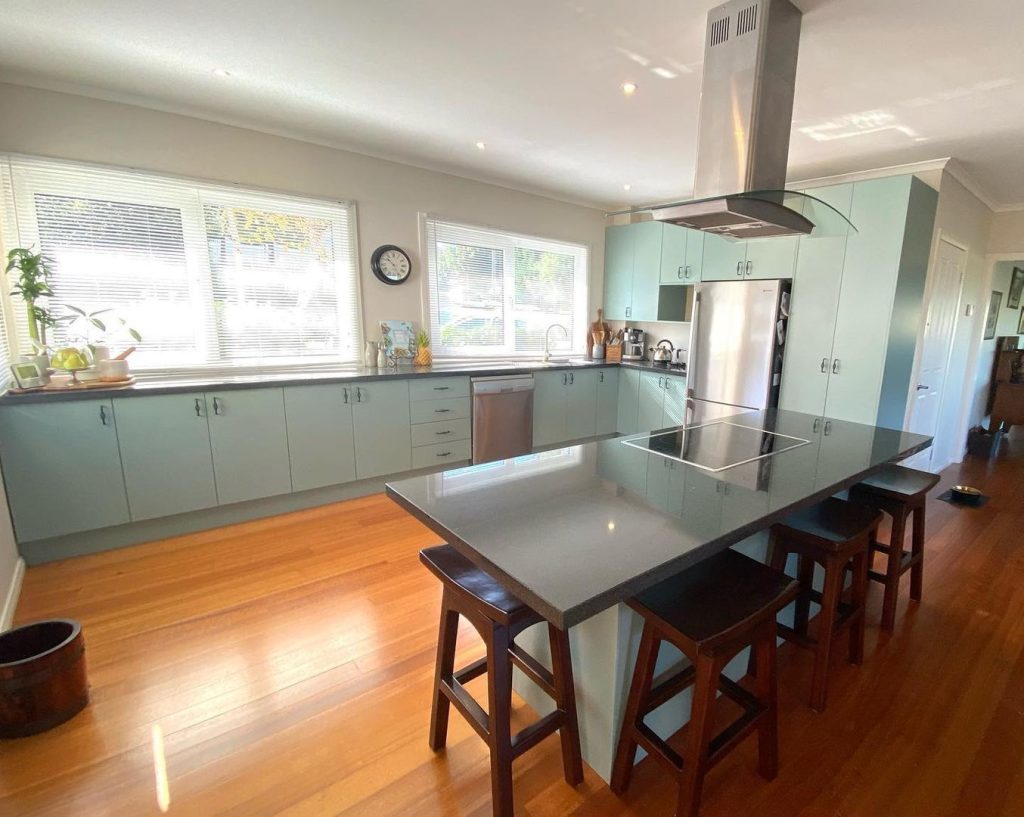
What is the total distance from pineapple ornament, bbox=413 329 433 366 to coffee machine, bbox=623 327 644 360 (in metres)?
2.25

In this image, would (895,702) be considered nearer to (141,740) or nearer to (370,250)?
(141,740)

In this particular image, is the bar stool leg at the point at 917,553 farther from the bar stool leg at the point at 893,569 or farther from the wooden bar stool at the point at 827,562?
the wooden bar stool at the point at 827,562

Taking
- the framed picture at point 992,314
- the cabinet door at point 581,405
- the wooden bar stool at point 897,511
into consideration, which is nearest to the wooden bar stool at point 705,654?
the wooden bar stool at point 897,511

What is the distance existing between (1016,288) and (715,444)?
646cm

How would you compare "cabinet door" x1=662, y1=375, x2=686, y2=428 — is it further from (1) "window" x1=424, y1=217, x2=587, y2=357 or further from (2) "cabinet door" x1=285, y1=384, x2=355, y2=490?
(2) "cabinet door" x1=285, y1=384, x2=355, y2=490

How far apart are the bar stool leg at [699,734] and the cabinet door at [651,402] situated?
3490 mm

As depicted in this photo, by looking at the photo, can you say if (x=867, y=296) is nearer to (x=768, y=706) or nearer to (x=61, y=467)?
(x=768, y=706)

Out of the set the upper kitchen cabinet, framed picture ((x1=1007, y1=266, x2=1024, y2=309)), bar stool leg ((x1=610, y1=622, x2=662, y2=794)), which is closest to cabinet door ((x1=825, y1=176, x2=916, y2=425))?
the upper kitchen cabinet

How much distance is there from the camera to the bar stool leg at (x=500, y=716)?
1163mm

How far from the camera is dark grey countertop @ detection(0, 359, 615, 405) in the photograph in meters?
2.43

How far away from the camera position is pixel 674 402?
4.35 meters

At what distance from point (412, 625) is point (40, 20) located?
2981 mm

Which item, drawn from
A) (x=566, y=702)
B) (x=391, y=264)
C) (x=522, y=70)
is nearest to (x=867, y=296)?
(x=522, y=70)

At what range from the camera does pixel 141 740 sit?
1524 millimetres
